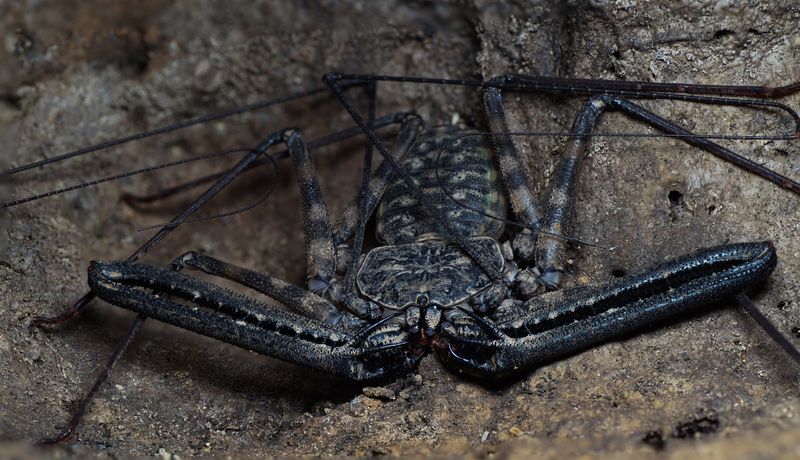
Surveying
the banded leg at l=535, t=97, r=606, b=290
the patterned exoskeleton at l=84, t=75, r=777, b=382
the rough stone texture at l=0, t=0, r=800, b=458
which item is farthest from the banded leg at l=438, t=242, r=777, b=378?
the banded leg at l=535, t=97, r=606, b=290

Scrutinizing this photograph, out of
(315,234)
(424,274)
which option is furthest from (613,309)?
(315,234)

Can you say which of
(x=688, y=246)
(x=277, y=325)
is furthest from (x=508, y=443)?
(x=688, y=246)

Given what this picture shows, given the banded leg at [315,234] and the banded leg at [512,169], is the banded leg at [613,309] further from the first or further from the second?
the banded leg at [315,234]

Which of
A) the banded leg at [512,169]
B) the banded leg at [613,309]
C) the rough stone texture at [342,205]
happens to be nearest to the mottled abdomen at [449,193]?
the banded leg at [512,169]

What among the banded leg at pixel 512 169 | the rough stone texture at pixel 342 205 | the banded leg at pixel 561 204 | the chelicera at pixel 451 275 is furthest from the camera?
the banded leg at pixel 512 169

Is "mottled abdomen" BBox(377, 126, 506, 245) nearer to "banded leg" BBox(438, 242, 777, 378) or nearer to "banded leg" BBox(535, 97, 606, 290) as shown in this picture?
"banded leg" BBox(535, 97, 606, 290)

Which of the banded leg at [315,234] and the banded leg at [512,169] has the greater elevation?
the banded leg at [512,169]

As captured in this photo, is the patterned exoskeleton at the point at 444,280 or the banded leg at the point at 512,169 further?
the banded leg at the point at 512,169
